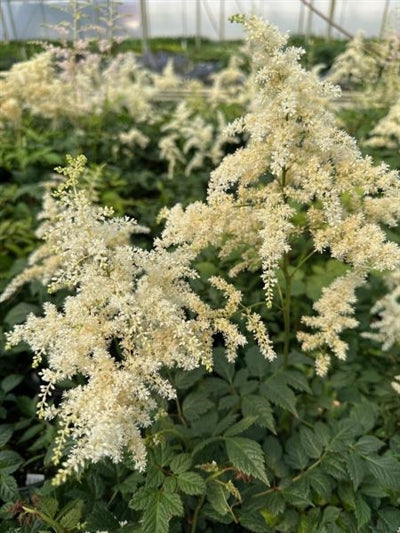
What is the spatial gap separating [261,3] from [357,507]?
12608mm

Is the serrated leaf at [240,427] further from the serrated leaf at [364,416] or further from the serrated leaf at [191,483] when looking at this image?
the serrated leaf at [364,416]

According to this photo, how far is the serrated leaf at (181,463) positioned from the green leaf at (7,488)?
2.13ft

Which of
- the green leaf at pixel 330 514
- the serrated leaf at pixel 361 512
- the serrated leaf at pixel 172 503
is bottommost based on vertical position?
the green leaf at pixel 330 514

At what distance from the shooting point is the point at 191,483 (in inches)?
66.2

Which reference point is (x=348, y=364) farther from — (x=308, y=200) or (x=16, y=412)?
(x=16, y=412)

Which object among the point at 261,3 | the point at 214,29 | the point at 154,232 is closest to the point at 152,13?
the point at 214,29

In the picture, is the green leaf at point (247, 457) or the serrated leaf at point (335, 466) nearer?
the green leaf at point (247, 457)

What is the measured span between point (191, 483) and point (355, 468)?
0.71 metres

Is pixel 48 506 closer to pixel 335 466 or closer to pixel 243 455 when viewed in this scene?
pixel 243 455

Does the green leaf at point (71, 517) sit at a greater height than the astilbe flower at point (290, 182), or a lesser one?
lesser

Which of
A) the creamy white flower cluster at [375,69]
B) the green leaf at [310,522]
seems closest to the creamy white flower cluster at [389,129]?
the creamy white flower cluster at [375,69]

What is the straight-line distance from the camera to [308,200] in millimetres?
1855

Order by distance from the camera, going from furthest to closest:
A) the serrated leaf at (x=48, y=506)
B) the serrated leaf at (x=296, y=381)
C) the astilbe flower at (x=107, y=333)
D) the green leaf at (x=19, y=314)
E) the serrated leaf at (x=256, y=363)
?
the green leaf at (x=19, y=314), the serrated leaf at (x=256, y=363), the serrated leaf at (x=296, y=381), the serrated leaf at (x=48, y=506), the astilbe flower at (x=107, y=333)

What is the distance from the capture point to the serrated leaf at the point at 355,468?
77.2 inches
